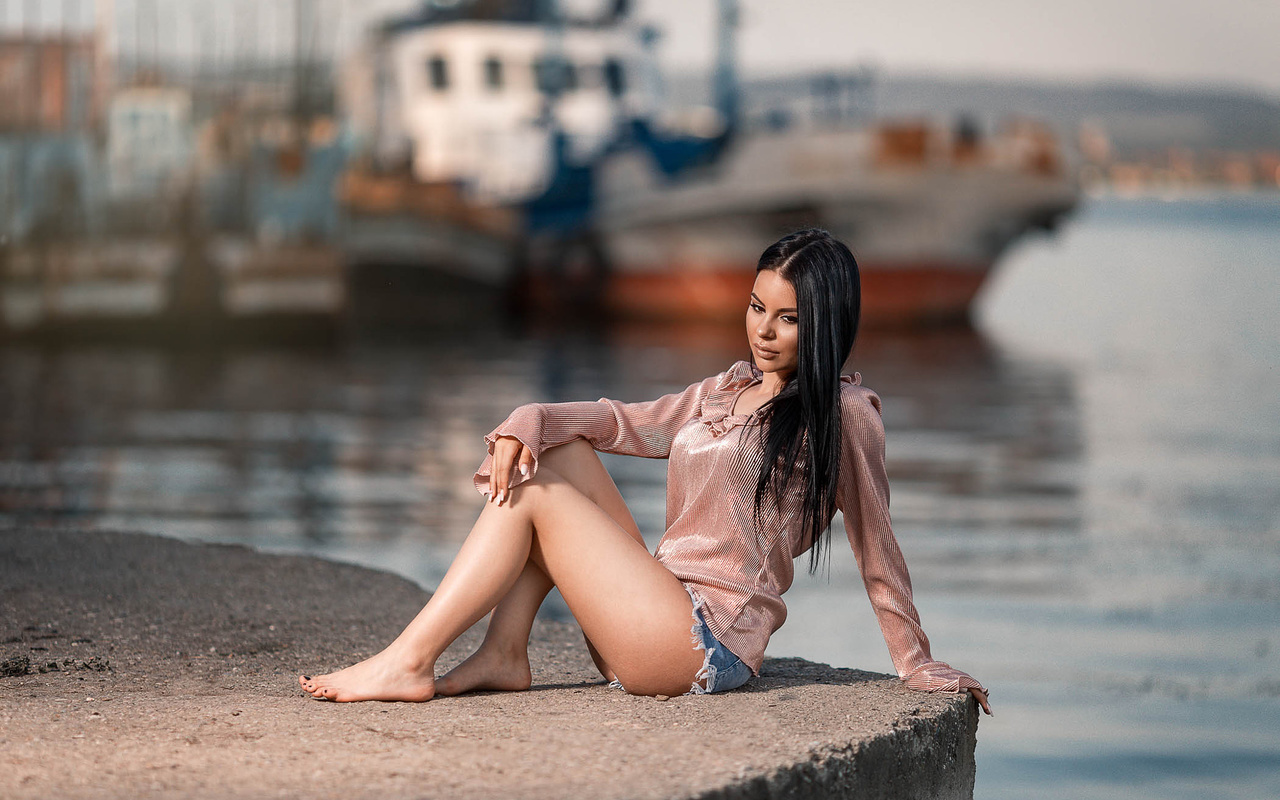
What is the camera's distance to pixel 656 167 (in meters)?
21.5

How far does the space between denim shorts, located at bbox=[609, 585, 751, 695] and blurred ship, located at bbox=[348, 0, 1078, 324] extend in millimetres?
16598

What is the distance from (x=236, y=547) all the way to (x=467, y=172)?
23.3 m

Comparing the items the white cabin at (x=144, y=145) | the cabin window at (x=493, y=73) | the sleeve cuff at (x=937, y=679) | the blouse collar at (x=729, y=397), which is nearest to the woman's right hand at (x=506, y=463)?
the blouse collar at (x=729, y=397)

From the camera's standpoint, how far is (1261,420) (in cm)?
1302

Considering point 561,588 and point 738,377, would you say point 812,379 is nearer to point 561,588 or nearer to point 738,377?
point 738,377

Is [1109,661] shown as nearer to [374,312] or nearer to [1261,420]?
[1261,420]

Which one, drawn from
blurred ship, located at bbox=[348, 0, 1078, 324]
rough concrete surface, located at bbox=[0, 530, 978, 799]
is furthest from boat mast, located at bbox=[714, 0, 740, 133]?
rough concrete surface, located at bbox=[0, 530, 978, 799]

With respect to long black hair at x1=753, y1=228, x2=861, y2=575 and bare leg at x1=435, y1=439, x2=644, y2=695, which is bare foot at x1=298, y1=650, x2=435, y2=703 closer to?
bare leg at x1=435, y1=439, x2=644, y2=695

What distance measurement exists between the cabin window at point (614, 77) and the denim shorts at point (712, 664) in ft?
83.8

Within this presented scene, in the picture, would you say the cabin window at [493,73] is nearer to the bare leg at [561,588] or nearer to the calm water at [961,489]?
the calm water at [961,489]

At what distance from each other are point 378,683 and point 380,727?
18 cm

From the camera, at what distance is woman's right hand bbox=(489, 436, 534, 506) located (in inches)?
107

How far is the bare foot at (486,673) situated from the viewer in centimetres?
290

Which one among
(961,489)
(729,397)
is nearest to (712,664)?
(729,397)
